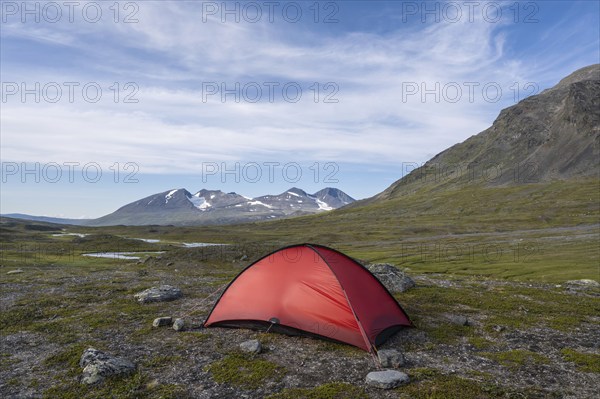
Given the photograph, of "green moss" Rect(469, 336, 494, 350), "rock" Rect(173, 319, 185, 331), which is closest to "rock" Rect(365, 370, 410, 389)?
"green moss" Rect(469, 336, 494, 350)

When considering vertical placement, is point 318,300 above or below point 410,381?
above

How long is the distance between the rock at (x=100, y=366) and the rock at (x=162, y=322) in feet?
13.9

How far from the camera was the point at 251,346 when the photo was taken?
1462 cm

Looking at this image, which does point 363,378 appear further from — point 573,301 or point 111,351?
point 573,301

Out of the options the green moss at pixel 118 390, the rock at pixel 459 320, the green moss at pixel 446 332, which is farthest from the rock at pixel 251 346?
the rock at pixel 459 320

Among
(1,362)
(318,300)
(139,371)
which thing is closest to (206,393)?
(139,371)

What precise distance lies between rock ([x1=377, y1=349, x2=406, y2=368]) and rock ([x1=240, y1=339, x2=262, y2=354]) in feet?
14.3

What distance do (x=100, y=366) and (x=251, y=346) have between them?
501 centimetres

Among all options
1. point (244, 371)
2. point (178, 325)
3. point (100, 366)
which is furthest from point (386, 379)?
point (178, 325)

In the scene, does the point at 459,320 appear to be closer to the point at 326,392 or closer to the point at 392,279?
the point at 392,279

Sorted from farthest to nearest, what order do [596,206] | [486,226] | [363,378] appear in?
[596,206] < [486,226] < [363,378]

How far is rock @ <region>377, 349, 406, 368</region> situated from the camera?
13.1m

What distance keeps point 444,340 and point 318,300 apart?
528 centimetres

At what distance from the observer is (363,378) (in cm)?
1227
